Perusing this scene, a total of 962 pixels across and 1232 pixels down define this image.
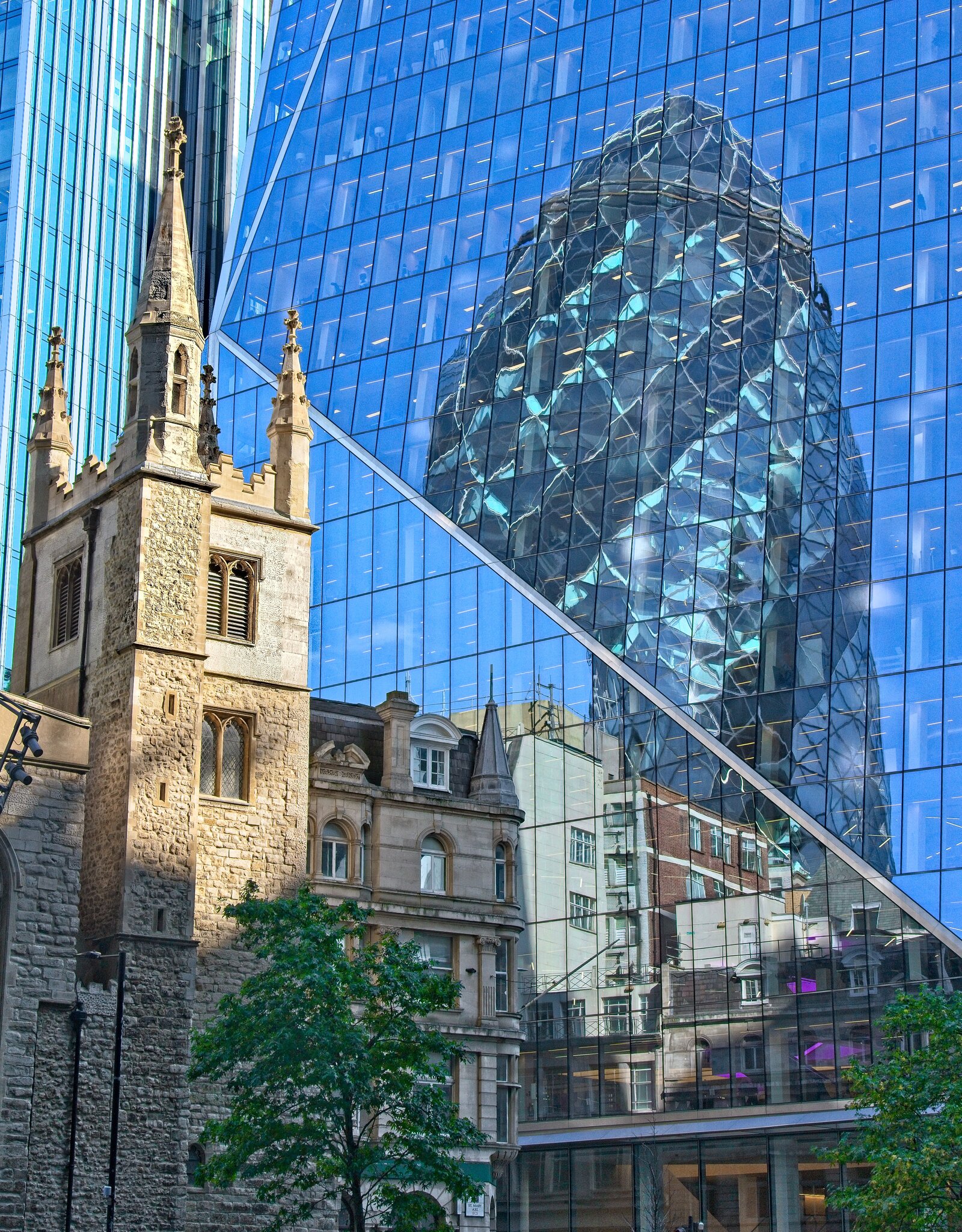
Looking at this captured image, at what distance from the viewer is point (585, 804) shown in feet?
220

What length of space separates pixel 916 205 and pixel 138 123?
162ft

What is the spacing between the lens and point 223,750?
52188 mm

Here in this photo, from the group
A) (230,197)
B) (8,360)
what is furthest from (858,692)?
(230,197)

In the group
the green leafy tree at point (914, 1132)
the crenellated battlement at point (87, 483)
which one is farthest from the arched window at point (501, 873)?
the crenellated battlement at point (87, 483)

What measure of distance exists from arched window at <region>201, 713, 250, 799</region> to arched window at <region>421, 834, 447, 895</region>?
7.57 meters

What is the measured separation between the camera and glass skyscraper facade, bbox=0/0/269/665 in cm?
9188

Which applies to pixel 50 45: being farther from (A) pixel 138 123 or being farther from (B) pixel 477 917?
(B) pixel 477 917

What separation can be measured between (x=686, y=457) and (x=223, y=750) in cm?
2180

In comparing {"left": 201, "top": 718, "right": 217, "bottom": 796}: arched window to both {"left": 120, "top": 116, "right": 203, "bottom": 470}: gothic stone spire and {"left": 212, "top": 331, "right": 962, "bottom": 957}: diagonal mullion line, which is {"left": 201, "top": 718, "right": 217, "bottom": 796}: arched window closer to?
{"left": 120, "top": 116, "right": 203, "bottom": 470}: gothic stone spire

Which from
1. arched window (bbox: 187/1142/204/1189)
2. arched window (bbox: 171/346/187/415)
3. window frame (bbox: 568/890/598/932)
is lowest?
arched window (bbox: 187/1142/204/1189)

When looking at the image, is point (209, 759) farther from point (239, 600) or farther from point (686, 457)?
point (686, 457)

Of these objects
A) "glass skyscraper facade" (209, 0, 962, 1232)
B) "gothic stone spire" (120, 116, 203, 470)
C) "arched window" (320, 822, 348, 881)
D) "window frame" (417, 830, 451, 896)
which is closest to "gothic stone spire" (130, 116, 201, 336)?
"gothic stone spire" (120, 116, 203, 470)

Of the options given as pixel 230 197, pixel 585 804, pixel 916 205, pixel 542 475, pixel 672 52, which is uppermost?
pixel 230 197

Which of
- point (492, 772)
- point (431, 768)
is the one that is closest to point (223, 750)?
point (431, 768)
